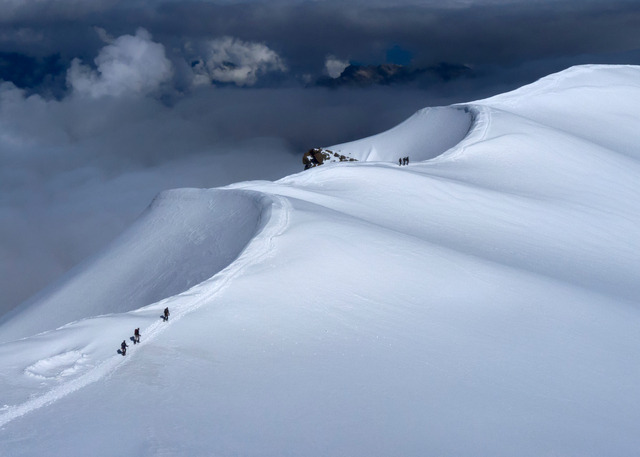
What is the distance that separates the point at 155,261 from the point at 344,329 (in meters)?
12.0

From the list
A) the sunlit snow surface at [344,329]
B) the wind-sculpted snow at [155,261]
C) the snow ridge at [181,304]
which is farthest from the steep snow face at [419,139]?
the snow ridge at [181,304]

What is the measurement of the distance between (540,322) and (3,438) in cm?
1390

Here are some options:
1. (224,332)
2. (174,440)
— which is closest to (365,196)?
(224,332)

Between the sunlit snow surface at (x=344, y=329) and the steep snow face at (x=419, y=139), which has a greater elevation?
the steep snow face at (x=419, y=139)

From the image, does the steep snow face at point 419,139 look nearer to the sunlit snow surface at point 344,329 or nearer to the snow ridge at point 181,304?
the sunlit snow surface at point 344,329

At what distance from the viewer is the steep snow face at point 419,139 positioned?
A: 50.0 metres

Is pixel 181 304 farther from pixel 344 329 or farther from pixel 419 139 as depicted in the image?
pixel 419 139

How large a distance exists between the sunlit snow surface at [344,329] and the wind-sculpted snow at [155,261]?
0.34 ft

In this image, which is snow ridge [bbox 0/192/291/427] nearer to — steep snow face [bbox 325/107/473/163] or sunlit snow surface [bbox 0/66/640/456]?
sunlit snow surface [bbox 0/66/640/456]

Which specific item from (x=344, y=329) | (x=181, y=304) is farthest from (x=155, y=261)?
(x=344, y=329)

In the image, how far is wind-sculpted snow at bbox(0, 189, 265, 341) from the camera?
77.4 feet

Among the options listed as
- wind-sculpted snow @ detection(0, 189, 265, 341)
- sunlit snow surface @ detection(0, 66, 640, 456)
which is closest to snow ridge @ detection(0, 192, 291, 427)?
sunlit snow surface @ detection(0, 66, 640, 456)

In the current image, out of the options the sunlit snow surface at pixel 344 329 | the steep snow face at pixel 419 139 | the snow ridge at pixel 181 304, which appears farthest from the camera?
the steep snow face at pixel 419 139

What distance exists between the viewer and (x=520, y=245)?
26.7 meters
